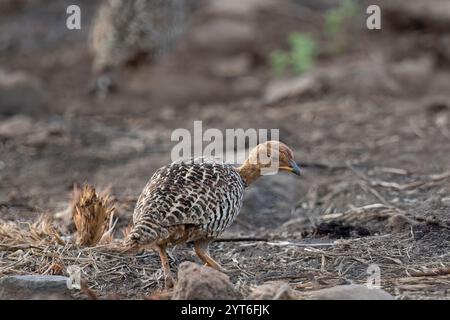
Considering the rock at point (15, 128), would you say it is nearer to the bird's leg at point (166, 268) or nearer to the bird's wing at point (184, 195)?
→ the bird's wing at point (184, 195)

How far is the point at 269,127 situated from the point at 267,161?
4.70 m

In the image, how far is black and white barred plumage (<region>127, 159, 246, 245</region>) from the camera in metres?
5.56

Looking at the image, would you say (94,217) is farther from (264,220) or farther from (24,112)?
(24,112)

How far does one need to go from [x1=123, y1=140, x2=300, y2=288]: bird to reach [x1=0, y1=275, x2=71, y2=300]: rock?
1.56ft

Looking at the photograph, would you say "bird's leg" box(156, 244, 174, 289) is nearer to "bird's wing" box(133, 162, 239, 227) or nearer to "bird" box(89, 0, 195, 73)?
"bird's wing" box(133, 162, 239, 227)

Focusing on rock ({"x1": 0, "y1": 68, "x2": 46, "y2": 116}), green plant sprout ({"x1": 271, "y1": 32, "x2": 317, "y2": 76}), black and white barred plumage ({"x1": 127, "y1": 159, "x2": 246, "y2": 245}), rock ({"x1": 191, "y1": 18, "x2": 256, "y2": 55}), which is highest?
rock ({"x1": 191, "y1": 18, "x2": 256, "y2": 55})

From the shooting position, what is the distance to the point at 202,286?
4.93 m

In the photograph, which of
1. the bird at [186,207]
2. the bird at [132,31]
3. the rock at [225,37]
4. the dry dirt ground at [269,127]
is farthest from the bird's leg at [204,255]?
the rock at [225,37]

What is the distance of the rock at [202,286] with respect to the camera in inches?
194

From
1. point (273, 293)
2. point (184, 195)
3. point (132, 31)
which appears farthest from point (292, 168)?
point (132, 31)

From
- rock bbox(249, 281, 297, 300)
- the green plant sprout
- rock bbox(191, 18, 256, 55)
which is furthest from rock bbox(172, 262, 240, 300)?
rock bbox(191, 18, 256, 55)

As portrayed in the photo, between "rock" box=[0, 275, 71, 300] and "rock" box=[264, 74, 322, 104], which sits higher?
"rock" box=[264, 74, 322, 104]

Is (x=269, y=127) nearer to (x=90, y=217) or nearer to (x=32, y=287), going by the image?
(x=90, y=217)
